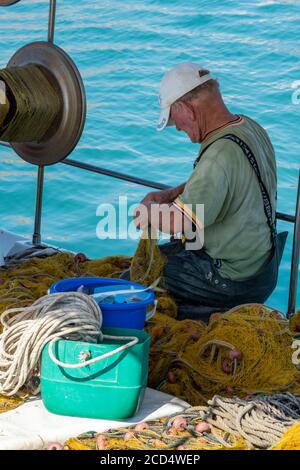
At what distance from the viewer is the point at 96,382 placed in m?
3.41

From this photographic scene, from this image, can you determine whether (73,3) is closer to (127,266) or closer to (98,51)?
(98,51)

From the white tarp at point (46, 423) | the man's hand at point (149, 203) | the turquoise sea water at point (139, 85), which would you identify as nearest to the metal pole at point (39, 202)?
the man's hand at point (149, 203)

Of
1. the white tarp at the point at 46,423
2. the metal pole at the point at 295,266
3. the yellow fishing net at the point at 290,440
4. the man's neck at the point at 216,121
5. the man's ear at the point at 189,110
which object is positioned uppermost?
the man's ear at the point at 189,110

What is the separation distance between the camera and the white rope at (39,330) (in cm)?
347

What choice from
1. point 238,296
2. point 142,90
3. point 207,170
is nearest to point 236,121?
point 207,170

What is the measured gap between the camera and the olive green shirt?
462 cm

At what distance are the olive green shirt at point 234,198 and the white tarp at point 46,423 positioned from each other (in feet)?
4.11

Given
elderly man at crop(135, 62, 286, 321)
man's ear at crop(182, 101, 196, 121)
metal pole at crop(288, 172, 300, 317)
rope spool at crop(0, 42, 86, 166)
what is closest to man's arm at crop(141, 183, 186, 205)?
elderly man at crop(135, 62, 286, 321)

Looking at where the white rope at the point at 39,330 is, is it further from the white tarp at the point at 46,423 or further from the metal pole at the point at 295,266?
the metal pole at the point at 295,266

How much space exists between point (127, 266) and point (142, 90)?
31.7 ft

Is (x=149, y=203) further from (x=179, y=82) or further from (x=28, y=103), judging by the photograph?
(x=28, y=103)

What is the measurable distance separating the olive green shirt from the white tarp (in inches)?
49.3

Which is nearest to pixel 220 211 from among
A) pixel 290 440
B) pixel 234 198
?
pixel 234 198

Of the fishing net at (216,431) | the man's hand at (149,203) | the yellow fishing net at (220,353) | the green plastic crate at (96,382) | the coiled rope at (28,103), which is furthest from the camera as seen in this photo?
the coiled rope at (28,103)
